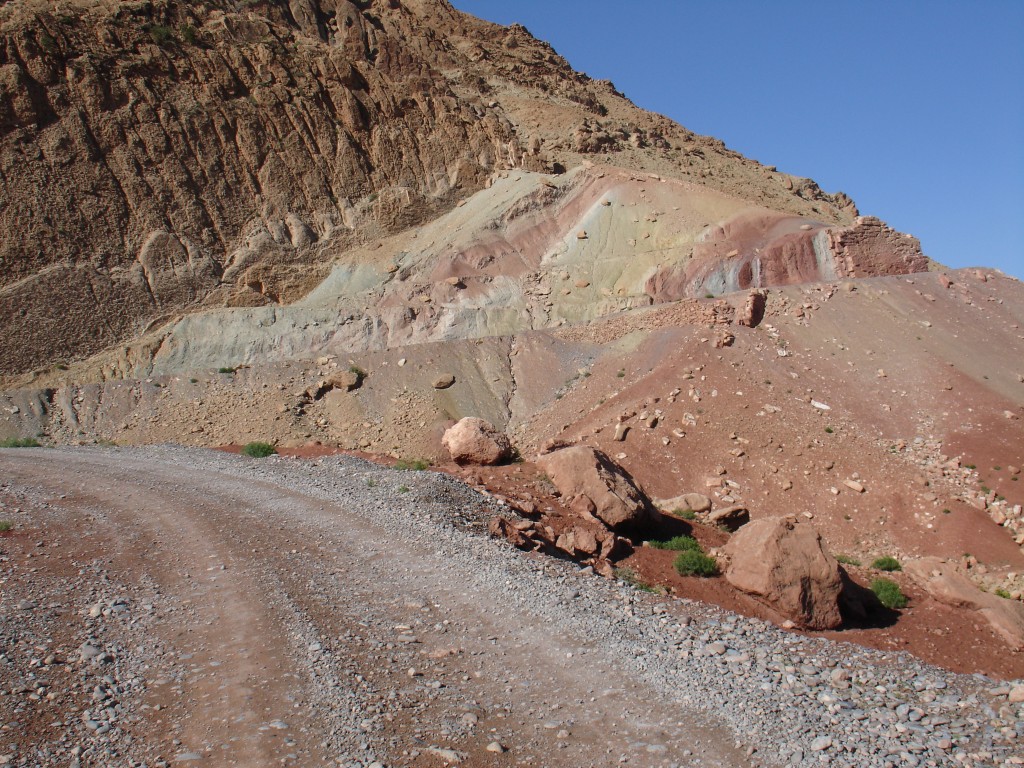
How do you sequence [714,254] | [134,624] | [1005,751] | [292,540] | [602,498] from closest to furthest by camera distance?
[1005,751] < [134,624] < [292,540] < [602,498] < [714,254]

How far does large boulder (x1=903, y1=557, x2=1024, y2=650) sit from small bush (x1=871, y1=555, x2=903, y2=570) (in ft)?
1.95

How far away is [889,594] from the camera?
45.1 ft

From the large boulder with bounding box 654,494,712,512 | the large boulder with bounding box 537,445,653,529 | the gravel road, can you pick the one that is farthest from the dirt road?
the large boulder with bounding box 654,494,712,512

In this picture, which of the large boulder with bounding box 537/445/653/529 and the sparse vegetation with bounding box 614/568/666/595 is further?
the large boulder with bounding box 537/445/653/529

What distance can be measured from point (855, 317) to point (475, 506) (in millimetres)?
18082

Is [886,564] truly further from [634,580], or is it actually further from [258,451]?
[258,451]

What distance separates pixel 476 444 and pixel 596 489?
14.7 ft

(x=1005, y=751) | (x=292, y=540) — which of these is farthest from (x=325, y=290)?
(x=1005, y=751)

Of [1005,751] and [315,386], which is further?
[315,386]

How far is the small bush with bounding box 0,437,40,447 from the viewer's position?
22.6m

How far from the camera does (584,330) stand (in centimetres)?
2728

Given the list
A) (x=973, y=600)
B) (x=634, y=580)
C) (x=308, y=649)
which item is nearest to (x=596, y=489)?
(x=634, y=580)

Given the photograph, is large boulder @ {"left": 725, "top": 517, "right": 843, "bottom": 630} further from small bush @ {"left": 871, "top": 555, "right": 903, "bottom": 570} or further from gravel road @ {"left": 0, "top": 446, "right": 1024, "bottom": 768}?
small bush @ {"left": 871, "top": 555, "right": 903, "bottom": 570}

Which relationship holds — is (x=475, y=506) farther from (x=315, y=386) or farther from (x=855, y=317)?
(x=855, y=317)
